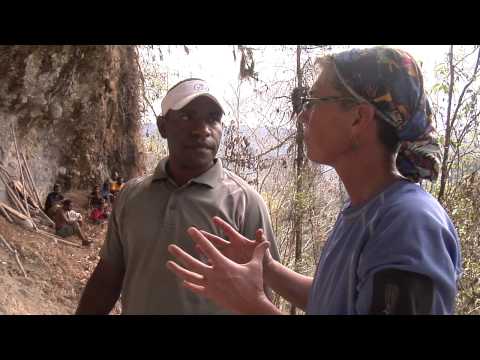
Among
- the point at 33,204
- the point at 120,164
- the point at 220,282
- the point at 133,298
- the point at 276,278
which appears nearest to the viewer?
the point at 220,282

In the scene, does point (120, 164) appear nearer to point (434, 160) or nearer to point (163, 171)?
point (163, 171)


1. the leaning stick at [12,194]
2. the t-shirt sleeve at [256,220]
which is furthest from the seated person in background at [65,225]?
the t-shirt sleeve at [256,220]

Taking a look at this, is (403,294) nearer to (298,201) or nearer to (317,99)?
(317,99)

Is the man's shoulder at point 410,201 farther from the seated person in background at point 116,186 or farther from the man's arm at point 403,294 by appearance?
the seated person in background at point 116,186

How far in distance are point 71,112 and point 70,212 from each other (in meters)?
1.59

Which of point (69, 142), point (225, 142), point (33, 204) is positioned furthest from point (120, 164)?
point (225, 142)

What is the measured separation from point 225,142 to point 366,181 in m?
3.58

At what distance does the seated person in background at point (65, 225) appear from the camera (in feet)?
19.5

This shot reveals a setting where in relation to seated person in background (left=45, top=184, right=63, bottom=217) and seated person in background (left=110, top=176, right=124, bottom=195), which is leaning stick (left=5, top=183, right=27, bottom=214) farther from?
seated person in background (left=110, top=176, right=124, bottom=195)

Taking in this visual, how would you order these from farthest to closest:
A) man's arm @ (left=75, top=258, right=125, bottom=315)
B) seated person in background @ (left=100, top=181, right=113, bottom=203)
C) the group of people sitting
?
seated person in background @ (left=100, top=181, right=113, bottom=203), the group of people sitting, man's arm @ (left=75, top=258, right=125, bottom=315)

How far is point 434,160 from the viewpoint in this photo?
104 centimetres

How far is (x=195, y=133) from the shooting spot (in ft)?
5.84

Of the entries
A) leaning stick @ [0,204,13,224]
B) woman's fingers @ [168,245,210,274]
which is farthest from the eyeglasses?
leaning stick @ [0,204,13,224]

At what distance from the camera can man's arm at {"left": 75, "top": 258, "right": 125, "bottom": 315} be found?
5.67ft
